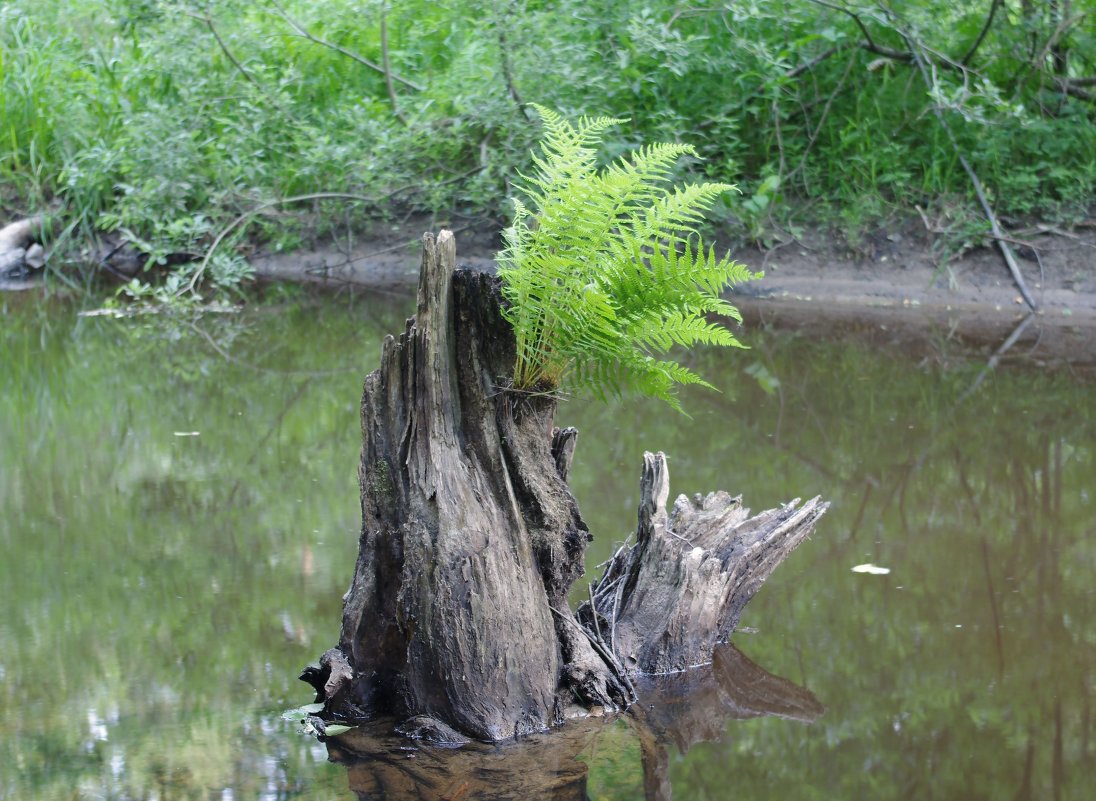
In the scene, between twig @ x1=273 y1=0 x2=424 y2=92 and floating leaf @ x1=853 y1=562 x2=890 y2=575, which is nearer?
floating leaf @ x1=853 y1=562 x2=890 y2=575

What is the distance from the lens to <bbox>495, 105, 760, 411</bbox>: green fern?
370 cm

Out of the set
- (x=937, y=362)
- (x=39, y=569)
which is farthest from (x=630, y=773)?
(x=937, y=362)

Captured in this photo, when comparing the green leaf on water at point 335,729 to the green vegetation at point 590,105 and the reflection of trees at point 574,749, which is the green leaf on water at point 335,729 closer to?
the reflection of trees at point 574,749

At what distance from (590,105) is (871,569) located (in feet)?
22.6

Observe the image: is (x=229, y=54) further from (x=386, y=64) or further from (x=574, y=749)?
(x=574, y=749)

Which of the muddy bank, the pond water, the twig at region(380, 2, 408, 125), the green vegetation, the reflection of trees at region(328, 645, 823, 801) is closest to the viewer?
the reflection of trees at region(328, 645, 823, 801)

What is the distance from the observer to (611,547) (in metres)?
5.12

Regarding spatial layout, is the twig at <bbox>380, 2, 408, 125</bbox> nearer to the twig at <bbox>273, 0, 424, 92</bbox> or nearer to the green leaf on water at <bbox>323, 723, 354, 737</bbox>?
the twig at <bbox>273, 0, 424, 92</bbox>

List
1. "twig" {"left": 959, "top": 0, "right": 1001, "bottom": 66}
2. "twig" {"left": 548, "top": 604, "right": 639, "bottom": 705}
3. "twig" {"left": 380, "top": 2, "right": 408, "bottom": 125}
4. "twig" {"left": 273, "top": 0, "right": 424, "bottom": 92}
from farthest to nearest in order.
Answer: "twig" {"left": 273, "top": 0, "right": 424, "bottom": 92} → "twig" {"left": 380, "top": 2, "right": 408, "bottom": 125} → "twig" {"left": 959, "top": 0, "right": 1001, "bottom": 66} → "twig" {"left": 548, "top": 604, "right": 639, "bottom": 705}

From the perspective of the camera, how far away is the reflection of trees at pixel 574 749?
339 cm


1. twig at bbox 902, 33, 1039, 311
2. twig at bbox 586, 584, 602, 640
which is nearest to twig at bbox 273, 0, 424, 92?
twig at bbox 902, 33, 1039, 311

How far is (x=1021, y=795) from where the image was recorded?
3477 mm

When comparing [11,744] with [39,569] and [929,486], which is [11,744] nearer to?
[39,569]

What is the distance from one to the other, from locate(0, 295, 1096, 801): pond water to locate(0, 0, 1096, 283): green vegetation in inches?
114
